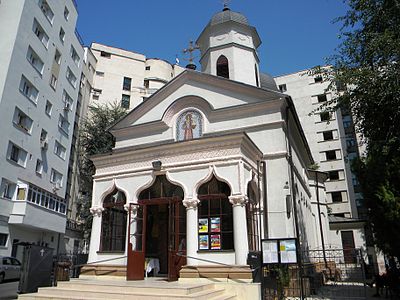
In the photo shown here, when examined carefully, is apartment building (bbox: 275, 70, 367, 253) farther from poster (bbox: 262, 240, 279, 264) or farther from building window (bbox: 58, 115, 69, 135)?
poster (bbox: 262, 240, 279, 264)

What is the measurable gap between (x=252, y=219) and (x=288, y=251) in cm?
220

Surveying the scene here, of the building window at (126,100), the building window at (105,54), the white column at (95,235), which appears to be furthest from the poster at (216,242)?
the building window at (105,54)

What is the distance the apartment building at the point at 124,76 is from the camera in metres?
45.6

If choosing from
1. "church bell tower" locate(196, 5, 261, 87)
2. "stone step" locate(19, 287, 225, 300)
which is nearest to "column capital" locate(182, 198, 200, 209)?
"stone step" locate(19, 287, 225, 300)

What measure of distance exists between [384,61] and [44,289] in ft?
42.6

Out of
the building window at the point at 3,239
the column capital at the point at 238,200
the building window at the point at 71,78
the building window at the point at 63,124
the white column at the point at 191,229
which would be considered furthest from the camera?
the building window at the point at 71,78

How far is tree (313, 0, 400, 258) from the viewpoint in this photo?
1022cm

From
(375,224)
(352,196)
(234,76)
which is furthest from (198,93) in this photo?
(352,196)

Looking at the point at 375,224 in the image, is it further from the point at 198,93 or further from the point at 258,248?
the point at 198,93

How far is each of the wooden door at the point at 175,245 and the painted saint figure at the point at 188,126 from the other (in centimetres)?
444

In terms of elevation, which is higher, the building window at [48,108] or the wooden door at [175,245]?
the building window at [48,108]

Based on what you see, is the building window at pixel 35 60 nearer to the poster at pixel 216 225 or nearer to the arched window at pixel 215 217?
the arched window at pixel 215 217

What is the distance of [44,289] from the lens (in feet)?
35.0

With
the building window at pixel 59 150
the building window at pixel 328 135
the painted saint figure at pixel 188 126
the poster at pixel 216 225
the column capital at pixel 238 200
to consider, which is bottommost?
the poster at pixel 216 225
